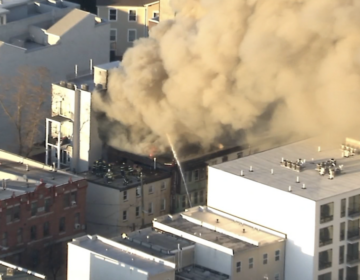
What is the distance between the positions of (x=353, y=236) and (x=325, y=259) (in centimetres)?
145

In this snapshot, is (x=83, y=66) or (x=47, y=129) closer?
(x=47, y=129)

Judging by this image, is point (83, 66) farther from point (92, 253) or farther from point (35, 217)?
point (92, 253)

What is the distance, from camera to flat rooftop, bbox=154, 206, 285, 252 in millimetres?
48750

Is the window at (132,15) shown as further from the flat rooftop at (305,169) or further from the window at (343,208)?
the window at (343,208)

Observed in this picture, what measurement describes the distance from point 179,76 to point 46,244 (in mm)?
8689

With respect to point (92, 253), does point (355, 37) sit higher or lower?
higher

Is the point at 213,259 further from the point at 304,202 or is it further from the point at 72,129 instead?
the point at 72,129

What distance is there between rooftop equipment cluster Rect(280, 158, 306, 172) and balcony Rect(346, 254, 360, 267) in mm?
3432

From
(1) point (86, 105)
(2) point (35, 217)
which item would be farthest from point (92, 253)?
(1) point (86, 105)

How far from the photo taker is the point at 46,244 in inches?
2067

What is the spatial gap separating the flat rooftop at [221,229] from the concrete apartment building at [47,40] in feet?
43.6

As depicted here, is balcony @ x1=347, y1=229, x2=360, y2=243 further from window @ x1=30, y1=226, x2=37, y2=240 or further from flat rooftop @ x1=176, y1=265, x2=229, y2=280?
window @ x1=30, y1=226, x2=37, y2=240

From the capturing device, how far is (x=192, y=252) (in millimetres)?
48562

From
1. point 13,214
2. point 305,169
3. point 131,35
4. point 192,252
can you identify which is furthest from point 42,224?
point 131,35
